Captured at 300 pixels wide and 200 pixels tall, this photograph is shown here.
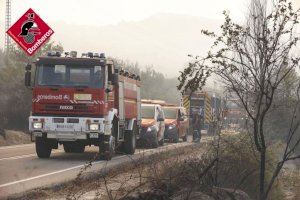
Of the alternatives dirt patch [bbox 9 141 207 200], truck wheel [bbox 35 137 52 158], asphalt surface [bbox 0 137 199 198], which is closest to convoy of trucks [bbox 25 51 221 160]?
truck wheel [bbox 35 137 52 158]

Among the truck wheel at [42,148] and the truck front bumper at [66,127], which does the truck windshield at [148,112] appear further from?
the truck front bumper at [66,127]

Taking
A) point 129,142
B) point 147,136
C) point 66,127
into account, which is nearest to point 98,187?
point 66,127

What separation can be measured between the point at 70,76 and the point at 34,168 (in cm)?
323

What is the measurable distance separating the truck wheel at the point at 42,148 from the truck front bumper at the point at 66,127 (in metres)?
0.79

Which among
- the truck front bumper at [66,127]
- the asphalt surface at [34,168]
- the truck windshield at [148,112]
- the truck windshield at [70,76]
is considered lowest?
the asphalt surface at [34,168]

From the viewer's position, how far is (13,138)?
27.3 meters

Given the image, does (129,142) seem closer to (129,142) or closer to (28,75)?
(129,142)

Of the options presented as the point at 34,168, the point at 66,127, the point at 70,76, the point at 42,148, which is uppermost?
the point at 70,76

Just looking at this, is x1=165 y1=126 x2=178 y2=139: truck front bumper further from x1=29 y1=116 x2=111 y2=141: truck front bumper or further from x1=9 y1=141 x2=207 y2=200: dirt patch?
x1=9 y1=141 x2=207 y2=200: dirt patch

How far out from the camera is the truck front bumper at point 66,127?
1703 cm

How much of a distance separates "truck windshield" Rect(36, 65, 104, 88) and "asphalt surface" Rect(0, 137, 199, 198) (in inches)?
89.7

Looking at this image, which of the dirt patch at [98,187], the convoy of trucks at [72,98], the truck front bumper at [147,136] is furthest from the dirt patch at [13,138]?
the dirt patch at [98,187]

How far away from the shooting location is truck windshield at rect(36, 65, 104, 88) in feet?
56.3

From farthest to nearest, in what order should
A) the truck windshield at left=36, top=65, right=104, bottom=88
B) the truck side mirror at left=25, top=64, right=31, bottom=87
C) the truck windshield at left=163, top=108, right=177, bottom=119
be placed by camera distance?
1. the truck windshield at left=163, top=108, right=177, bottom=119
2. the truck windshield at left=36, top=65, right=104, bottom=88
3. the truck side mirror at left=25, top=64, right=31, bottom=87
